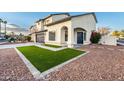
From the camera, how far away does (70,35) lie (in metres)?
17.2

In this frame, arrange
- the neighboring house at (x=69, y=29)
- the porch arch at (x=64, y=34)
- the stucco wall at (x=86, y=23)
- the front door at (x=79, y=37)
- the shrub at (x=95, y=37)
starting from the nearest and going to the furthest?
the neighboring house at (x=69, y=29), the stucco wall at (x=86, y=23), the shrub at (x=95, y=37), the front door at (x=79, y=37), the porch arch at (x=64, y=34)

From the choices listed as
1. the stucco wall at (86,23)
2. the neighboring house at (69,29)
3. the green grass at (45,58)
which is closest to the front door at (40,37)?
the neighboring house at (69,29)

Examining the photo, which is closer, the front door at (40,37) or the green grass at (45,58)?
the green grass at (45,58)

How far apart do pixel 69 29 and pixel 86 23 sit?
221 cm

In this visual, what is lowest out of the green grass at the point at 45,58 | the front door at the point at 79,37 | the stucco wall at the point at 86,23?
the green grass at the point at 45,58

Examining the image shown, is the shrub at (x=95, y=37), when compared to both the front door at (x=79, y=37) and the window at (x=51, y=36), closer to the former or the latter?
the front door at (x=79, y=37)

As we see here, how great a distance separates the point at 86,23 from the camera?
59.6 ft

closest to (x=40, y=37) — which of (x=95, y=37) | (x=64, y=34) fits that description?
(x=64, y=34)

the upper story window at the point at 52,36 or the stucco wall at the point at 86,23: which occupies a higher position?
the stucco wall at the point at 86,23

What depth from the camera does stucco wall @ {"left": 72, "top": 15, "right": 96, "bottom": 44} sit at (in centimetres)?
1712

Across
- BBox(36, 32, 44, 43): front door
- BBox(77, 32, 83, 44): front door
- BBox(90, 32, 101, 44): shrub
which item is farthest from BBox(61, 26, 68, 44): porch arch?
BBox(90, 32, 101, 44): shrub

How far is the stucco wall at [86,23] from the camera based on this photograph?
56.2ft

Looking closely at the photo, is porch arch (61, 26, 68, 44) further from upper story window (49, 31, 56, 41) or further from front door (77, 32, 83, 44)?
upper story window (49, 31, 56, 41)
